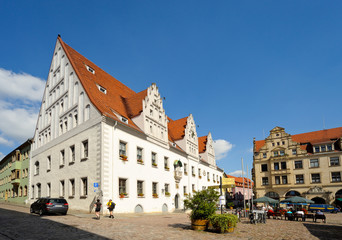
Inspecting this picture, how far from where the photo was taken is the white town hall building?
26.3 meters

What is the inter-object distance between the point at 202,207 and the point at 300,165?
48639 mm

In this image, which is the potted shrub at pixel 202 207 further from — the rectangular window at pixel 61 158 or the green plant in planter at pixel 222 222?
the rectangular window at pixel 61 158

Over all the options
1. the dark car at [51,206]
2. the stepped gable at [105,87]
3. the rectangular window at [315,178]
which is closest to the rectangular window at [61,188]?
the dark car at [51,206]

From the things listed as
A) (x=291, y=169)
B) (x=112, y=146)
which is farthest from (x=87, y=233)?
(x=291, y=169)

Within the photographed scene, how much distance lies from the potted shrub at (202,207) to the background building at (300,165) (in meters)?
46.3

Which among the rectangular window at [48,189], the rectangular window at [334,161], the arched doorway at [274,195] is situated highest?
the rectangular window at [334,161]

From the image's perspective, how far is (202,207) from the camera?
15.9m

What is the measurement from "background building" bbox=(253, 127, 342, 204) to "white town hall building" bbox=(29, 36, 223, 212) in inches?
1004

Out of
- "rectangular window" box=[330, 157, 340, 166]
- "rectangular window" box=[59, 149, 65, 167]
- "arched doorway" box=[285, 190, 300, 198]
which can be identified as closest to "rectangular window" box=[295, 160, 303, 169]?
"arched doorway" box=[285, 190, 300, 198]

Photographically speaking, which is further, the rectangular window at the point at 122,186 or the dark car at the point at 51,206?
the rectangular window at the point at 122,186

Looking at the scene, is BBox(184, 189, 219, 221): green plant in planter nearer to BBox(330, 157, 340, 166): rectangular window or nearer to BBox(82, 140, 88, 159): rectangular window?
BBox(82, 140, 88, 159): rectangular window

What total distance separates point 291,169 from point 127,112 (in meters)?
40.8

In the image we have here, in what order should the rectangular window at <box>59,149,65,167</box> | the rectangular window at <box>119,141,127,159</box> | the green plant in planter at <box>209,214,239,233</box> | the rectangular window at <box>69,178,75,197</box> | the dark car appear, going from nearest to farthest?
the green plant in planter at <box>209,214,239,233</box>, the dark car, the rectangular window at <box>119,141,127,159</box>, the rectangular window at <box>69,178,75,197</box>, the rectangular window at <box>59,149,65,167</box>

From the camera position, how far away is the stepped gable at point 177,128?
4575 cm
